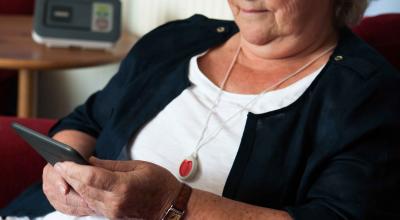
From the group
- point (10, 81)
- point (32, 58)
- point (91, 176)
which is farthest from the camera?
point (10, 81)

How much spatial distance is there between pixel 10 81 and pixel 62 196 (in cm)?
161

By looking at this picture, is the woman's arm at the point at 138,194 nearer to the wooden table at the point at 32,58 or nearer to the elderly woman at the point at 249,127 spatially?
the elderly woman at the point at 249,127

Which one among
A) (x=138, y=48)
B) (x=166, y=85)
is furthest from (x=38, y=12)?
(x=166, y=85)

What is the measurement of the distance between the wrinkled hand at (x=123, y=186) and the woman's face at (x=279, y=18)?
0.34 meters

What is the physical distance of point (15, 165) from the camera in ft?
4.62

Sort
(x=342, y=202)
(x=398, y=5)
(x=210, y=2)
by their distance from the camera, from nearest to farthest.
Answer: (x=342, y=202) < (x=398, y=5) < (x=210, y=2)

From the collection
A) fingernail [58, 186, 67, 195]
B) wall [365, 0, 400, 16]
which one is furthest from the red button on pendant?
wall [365, 0, 400, 16]

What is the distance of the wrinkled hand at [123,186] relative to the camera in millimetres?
909

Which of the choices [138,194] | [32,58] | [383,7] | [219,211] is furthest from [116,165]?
[32,58]

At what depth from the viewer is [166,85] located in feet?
4.17

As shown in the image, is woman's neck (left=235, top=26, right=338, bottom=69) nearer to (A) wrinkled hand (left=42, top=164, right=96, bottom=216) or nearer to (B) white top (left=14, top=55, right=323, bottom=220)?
(B) white top (left=14, top=55, right=323, bottom=220)

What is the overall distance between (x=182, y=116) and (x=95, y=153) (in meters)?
0.25

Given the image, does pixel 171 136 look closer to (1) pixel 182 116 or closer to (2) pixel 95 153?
(1) pixel 182 116

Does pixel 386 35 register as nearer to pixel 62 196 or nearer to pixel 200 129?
pixel 200 129
